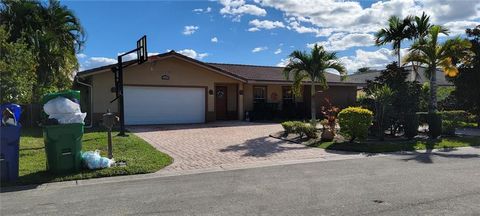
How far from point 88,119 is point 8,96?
33.9ft

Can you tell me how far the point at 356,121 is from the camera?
1287 cm

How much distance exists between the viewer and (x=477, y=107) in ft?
67.1

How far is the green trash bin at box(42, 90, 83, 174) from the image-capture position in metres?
8.22

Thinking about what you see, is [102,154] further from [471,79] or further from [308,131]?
[471,79]

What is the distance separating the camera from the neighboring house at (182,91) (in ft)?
62.5

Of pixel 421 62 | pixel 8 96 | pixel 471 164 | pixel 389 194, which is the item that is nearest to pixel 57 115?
pixel 8 96

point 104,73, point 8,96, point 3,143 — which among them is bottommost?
point 3,143

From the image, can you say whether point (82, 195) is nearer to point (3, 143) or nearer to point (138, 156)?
point (3, 143)

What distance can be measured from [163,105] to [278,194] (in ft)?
47.2

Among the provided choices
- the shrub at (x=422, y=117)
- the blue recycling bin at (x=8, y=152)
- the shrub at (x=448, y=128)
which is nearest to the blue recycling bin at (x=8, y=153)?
the blue recycling bin at (x=8, y=152)

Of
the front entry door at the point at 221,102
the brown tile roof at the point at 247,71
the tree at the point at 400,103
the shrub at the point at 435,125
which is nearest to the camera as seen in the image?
the tree at the point at 400,103

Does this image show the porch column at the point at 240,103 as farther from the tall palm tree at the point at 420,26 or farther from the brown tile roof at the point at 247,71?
the tall palm tree at the point at 420,26

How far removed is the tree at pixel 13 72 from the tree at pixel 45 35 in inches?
325

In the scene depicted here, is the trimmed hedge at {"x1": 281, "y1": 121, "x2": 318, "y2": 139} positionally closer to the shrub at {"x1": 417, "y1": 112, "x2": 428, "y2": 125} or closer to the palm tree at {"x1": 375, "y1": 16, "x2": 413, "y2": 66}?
the shrub at {"x1": 417, "y1": 112, "x2": 428, "y2": 125}
